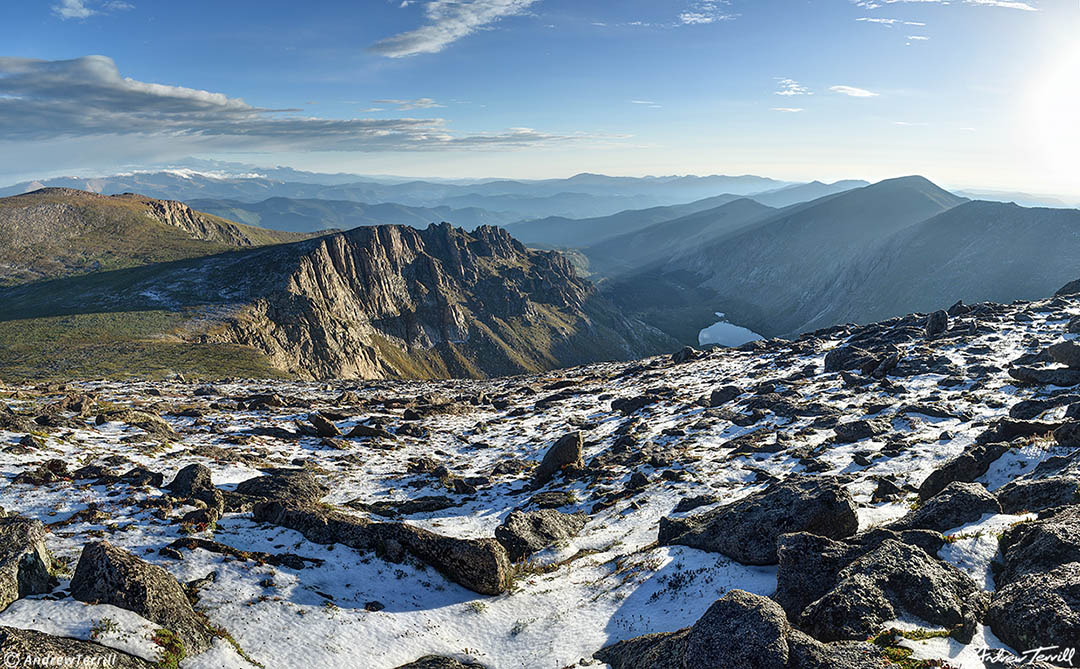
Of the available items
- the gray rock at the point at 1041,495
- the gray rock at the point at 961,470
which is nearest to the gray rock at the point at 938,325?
the gray rock at the point at 961,470

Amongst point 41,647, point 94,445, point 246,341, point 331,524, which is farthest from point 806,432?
point 246,341

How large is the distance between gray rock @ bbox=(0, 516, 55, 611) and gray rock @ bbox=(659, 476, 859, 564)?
68.3ft

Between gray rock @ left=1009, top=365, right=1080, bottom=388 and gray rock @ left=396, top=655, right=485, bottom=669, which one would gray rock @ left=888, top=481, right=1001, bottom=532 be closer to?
gray rock @ left=396, top=655, right=485, bottom=669

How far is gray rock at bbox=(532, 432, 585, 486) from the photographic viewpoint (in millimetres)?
35625

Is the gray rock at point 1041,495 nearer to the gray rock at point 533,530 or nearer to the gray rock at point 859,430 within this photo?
the gray rock at point 859,430

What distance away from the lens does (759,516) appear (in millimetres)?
18406

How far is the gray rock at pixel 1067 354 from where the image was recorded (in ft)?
118

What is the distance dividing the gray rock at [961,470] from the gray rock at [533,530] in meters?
15.8

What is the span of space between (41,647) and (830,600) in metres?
18.0

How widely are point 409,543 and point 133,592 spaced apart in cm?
890

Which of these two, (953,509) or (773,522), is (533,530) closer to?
(773,522)

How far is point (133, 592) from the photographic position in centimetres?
1373

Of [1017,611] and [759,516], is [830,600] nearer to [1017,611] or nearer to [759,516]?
[1017,611]


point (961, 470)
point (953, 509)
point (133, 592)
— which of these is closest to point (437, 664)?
point (133, 592)
